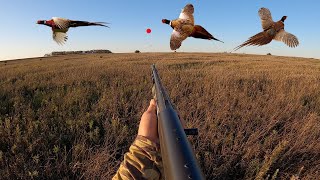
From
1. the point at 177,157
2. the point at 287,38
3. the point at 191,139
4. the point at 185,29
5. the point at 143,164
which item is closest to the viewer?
the point at 177,157

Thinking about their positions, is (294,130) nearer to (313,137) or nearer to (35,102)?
(313,137)

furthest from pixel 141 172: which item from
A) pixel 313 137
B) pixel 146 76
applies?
pixel 146 76

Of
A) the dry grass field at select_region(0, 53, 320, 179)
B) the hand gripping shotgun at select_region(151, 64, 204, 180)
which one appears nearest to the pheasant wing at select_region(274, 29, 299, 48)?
the hand gripping shotgun at select_region(151, 64, 204, 180)

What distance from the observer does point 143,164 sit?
1.25 meters

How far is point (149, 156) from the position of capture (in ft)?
4.17

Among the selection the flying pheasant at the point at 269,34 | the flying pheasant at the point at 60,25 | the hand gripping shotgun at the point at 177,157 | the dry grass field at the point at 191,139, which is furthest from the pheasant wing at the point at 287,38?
the dry grass field at the point at 191,139

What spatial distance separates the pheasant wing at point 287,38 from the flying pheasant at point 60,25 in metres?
0.58

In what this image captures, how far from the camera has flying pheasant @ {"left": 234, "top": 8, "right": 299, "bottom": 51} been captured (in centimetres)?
78

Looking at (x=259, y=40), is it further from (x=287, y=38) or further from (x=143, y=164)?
(x=143, y=164)

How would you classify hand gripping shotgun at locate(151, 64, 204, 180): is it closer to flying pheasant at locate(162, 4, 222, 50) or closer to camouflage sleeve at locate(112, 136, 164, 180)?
flying pheasant at locate(162, 4, 222, 50)

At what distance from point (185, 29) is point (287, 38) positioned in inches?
11.9

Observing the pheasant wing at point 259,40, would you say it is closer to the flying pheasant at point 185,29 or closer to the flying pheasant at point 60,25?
the flying pheasant at point 185,29

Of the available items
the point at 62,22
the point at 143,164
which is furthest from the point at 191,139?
the point at 62,22

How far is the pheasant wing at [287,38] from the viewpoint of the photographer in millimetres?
779
